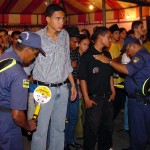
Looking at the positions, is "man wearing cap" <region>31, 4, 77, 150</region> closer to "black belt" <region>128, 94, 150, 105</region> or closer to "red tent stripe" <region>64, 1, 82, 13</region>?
"black belt" <region>128, 94, 150, 105</region>

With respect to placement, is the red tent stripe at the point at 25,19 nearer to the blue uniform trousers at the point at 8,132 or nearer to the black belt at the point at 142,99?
the black belt at the point at 142,99

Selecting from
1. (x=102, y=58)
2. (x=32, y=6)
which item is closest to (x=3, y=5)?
(x=32, y=6)

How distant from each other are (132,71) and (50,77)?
114 cm

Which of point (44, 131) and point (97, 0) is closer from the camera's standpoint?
point (44, 131)

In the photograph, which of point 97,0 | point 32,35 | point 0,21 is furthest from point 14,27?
point 32,35

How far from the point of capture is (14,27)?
38.5 ft

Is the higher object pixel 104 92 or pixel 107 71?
pixel 107 71

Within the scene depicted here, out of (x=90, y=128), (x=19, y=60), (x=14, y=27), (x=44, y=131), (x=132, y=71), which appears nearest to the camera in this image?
(x=19, y=60)

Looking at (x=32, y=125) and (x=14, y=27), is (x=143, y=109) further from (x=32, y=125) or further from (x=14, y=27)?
(x=14, y=27)

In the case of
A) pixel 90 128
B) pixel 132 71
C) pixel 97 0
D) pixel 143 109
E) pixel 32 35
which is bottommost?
pixel 90 128

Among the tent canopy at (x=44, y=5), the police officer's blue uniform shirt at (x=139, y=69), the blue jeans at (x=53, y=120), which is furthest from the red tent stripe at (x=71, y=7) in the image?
the blue jeans at (x=53, y=120)

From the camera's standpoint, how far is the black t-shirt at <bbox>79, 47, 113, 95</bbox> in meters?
4.12

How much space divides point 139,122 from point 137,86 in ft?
1.69

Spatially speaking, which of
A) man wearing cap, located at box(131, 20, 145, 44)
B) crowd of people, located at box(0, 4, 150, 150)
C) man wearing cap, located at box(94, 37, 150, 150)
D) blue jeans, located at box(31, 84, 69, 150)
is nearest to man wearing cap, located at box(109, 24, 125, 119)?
man wearing cap, located at box(131, 20, 145, 44)
